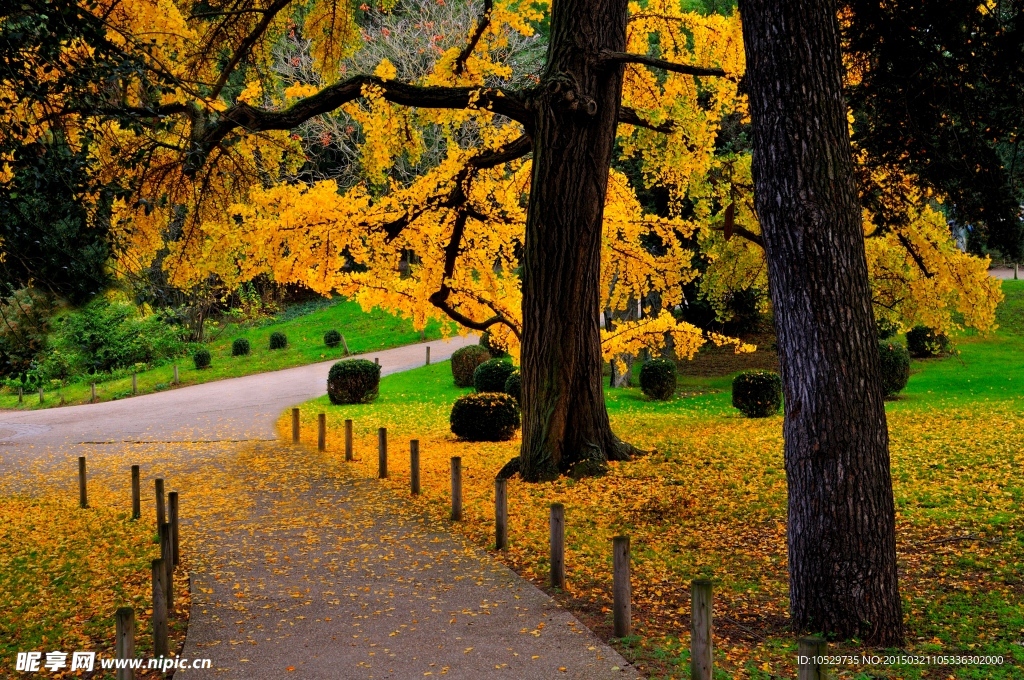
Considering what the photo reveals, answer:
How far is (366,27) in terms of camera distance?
37.9 m

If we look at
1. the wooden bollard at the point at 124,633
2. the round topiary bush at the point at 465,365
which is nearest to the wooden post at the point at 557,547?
the wooden bollard at the point at 124,633

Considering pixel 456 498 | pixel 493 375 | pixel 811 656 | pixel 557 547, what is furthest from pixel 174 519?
pixel 493 375

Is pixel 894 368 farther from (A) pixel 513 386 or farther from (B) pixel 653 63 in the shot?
(B) pixel 653 63

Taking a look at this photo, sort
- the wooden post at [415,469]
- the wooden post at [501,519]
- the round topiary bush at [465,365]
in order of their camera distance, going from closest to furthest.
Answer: the wooden post at [501,519] → the wooden post at [415,469] → the round topiary bush at [465,365]

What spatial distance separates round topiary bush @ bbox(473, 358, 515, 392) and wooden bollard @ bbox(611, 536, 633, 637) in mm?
18462

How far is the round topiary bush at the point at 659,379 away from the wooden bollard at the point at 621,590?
18.7m

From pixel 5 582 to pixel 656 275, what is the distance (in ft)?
42.1

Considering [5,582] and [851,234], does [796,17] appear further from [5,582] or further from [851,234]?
[5,582]

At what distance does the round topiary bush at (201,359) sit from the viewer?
36.5 meters

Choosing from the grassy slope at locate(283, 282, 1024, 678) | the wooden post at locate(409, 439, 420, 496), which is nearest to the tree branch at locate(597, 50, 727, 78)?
the grassy slope at locate(283, 282, 1024, 678)

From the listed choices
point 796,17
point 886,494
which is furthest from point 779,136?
point 886,494

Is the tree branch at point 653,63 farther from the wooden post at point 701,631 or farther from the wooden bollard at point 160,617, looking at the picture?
the wooden bollard at point 160,617

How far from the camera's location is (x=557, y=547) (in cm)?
862

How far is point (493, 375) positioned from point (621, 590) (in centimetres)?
1893
